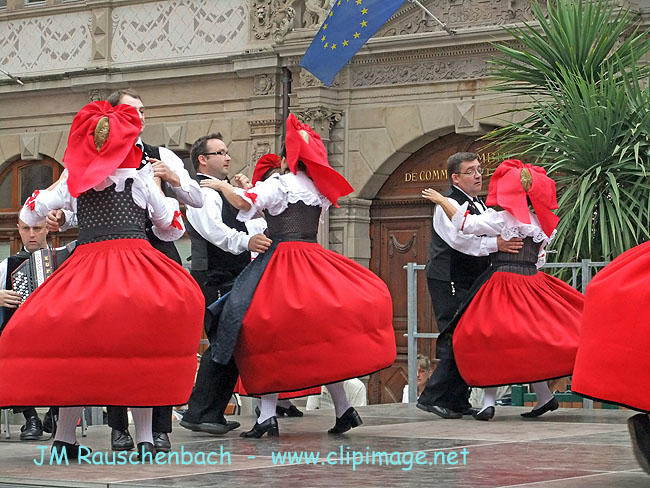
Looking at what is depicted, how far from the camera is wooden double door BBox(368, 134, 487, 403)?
1545 centimetres

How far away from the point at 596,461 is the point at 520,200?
2.67 metres

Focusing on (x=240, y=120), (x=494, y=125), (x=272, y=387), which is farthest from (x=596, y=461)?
(x=240, y=120)

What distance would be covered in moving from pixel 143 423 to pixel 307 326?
122 cm

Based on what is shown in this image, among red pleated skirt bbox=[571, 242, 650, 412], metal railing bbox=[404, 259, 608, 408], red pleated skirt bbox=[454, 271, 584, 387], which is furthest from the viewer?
metal railing bbox=[404, 259, 608, 408]

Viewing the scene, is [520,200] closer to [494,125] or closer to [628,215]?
[628,215]

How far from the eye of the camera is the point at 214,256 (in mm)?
7852

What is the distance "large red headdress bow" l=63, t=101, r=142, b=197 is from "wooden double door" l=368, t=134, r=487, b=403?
9830 mm

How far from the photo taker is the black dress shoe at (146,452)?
219 inches

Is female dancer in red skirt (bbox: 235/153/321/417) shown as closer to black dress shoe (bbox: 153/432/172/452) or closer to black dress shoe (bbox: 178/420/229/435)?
black dress shoe (bbox: 178/420/229/435)

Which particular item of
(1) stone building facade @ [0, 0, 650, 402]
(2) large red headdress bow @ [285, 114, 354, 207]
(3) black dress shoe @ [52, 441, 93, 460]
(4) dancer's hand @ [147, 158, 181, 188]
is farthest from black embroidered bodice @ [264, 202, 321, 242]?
(1) stone building facade @ [0, 0, 650, 402]

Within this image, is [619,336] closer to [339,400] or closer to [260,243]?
[339,400]

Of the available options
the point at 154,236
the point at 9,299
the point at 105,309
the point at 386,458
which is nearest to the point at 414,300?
the point at 9,299

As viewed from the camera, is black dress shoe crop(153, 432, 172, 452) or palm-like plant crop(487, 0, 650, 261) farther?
palm-like plant crop(487, 0, 650, 261)

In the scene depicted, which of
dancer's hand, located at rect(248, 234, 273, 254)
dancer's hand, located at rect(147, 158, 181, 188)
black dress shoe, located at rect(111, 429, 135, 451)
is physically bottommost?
black dress shoe, located at rect(111, 429, 135, 451)
